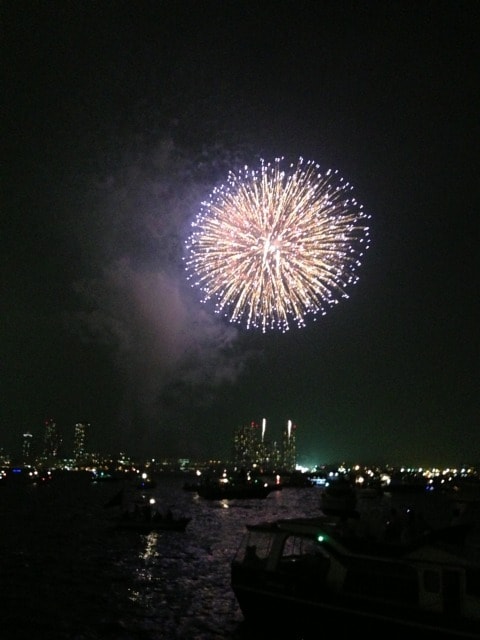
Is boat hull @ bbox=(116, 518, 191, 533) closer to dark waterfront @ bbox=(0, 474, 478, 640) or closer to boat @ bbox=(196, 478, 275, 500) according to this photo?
dark waterfront @ bbox=(0, 474, 478, 640)

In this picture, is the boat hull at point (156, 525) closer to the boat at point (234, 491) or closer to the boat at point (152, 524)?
the boat at point (152, 524)

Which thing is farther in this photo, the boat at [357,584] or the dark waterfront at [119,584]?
the dark waterfront at [119,584]

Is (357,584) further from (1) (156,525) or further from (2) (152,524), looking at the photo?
(2) (152,524)

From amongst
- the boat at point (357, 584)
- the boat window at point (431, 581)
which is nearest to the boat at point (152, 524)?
the boat at point (357, 584)

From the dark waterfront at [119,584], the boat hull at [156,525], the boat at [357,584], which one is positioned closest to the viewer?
the boat at [357,584]

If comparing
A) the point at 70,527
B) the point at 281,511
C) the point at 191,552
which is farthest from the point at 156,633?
the point at 281,511

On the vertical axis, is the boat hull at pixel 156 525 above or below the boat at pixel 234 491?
below

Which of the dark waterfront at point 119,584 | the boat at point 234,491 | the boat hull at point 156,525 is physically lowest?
the dark waterfront at point 119,584
